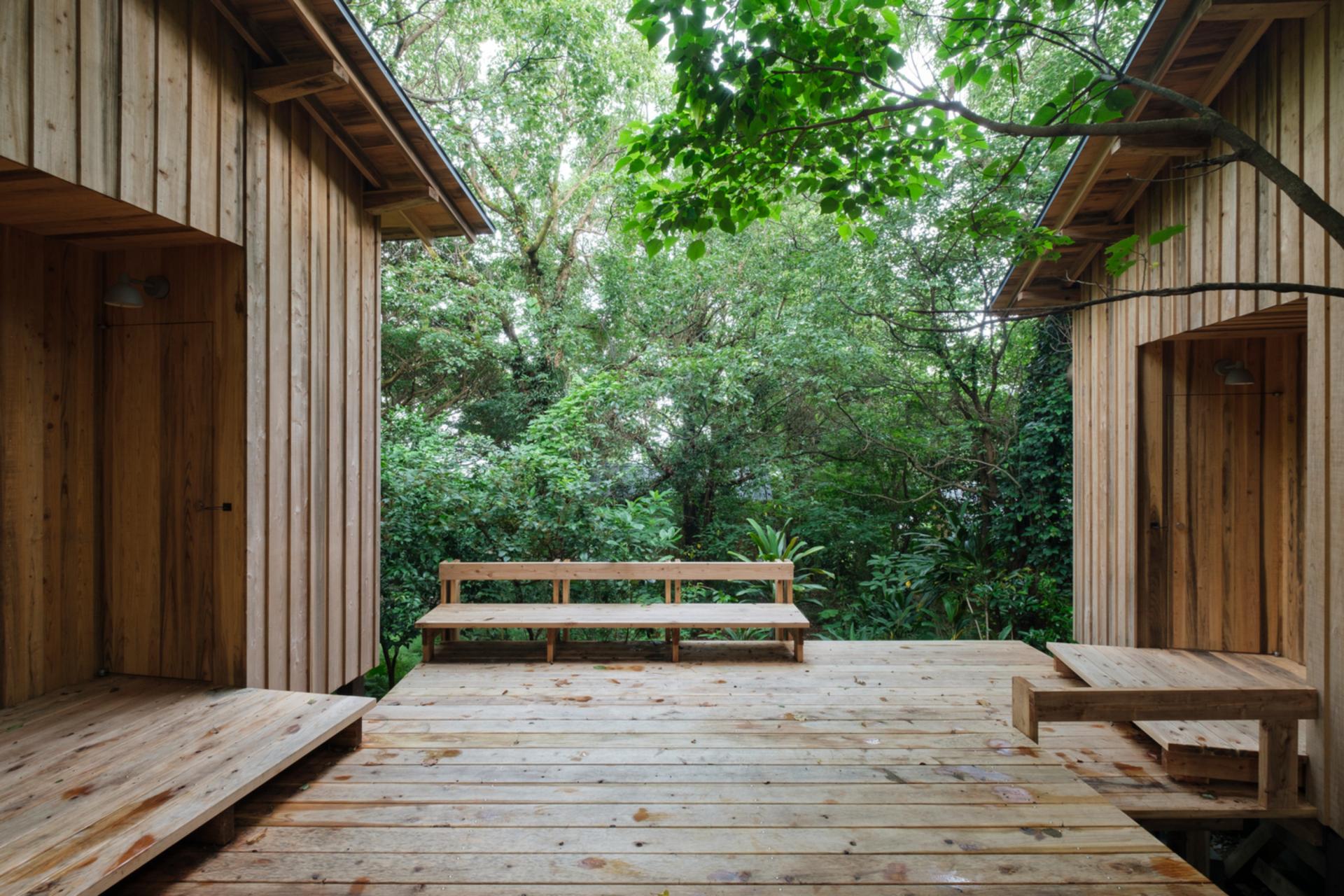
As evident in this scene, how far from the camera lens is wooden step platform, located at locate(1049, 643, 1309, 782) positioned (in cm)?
301

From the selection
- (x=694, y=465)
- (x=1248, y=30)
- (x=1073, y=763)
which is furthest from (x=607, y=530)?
(x=1248, y=30)

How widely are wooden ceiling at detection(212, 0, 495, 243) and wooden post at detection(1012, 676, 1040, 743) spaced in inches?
169

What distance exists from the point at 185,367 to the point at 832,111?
131 inches

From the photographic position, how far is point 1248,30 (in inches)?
122

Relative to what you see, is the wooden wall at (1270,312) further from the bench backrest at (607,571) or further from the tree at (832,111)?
the bench backrest at (607,571)

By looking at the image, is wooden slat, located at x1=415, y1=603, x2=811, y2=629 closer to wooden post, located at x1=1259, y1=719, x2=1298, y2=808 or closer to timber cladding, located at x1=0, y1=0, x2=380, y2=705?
timber cladding, located at x1=0, y1=0, x2=380, y2=705

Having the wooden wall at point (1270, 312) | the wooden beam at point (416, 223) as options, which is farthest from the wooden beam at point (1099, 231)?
the wooden beam at point (416, 223)

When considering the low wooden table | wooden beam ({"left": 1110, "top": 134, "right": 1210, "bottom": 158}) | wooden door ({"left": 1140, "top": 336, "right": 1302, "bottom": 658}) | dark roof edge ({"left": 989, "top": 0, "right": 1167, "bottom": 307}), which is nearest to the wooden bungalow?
the low wooden table

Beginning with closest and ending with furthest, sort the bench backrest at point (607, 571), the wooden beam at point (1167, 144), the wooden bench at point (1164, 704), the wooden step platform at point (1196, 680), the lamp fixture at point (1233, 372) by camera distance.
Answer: the wooden bench at point (1164, 704) < the wooden step platform at point (1196, 680) < the wooden beam at point (1167, 144) < the lamp fixture at point (1233, 372) < the bench backrest at point (607, 571)

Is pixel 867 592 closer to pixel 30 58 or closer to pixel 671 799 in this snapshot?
pixel 671 799

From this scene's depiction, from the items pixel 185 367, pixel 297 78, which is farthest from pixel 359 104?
pixel 185 367

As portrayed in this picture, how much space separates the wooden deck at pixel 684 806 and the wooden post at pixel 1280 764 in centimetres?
79

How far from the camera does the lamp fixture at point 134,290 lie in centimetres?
290

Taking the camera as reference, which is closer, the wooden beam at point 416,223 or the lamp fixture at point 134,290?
the lamp fixture at point 134,290
